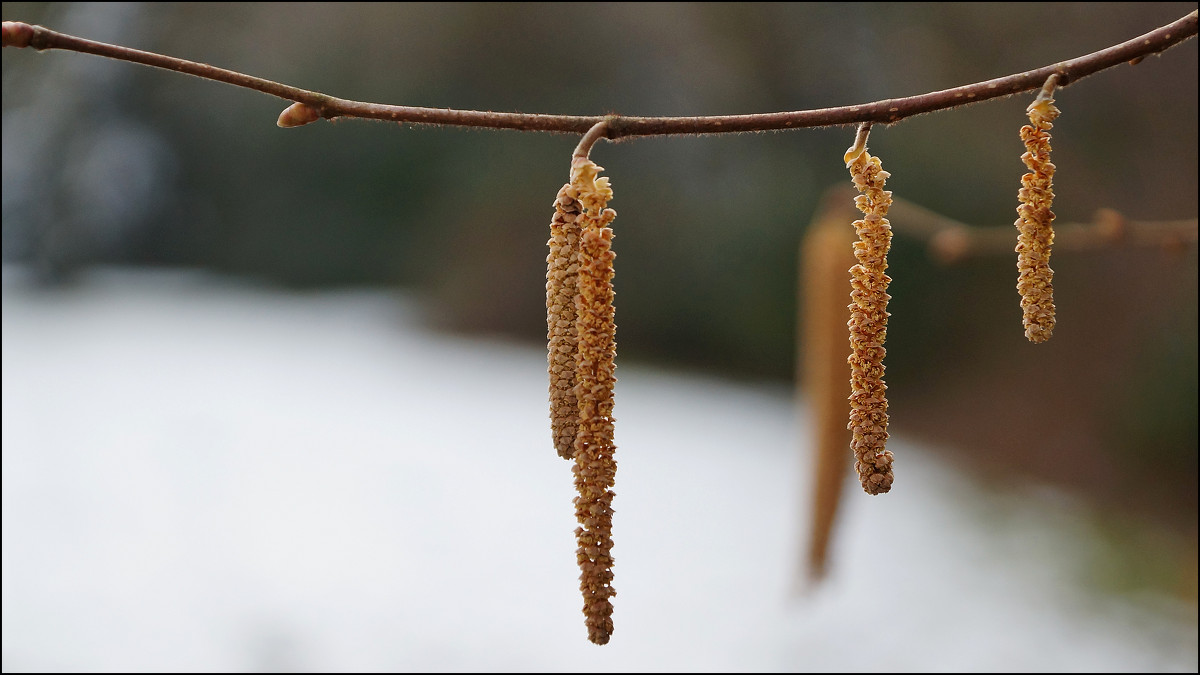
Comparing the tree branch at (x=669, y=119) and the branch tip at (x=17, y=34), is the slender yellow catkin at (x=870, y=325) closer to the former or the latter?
the tree branch at (x=669, y=119)

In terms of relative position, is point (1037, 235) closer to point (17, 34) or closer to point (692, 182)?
point (17, 34)

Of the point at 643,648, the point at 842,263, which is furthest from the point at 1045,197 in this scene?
the point at 643,648

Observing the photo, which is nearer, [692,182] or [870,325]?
[870,325]

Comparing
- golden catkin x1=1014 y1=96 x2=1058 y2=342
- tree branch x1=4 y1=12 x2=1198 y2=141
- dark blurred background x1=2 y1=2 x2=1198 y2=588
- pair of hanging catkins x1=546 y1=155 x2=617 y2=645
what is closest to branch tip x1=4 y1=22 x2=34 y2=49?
tree branch x1=4 y1=12 x2=1198 y2=141

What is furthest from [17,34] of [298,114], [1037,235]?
[1037,235]

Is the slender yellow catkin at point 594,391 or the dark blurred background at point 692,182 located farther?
the dark blurred background at point 692,182

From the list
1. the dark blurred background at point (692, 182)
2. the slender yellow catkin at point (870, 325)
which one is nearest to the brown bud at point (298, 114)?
the slender yellow catkin at point (870, 325)
